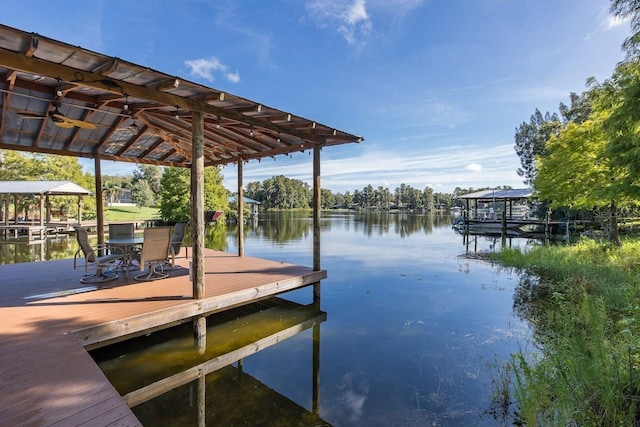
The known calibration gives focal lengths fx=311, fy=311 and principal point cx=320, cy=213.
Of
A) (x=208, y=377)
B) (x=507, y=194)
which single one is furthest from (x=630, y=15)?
(x=507, y=194)

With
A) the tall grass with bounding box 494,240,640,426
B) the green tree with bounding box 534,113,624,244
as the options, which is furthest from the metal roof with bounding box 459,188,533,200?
the tall grass with bounding box 494,240,640,426

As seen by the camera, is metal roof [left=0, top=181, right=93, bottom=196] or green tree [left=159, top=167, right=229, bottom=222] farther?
green tree [left=159, top=167, right=229, bottom=222]

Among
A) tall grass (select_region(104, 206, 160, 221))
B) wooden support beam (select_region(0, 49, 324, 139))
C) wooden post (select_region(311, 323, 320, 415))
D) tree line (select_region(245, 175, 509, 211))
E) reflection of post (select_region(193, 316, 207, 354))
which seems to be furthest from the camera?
tree line (select_region(245, 175, 509, 211))

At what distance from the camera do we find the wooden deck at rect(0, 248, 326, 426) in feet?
6.88

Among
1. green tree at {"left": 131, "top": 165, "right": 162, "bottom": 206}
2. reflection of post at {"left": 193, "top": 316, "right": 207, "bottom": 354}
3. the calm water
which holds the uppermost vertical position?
green tree at {"left": 131, "top": 165, "right": 162, "bottom": 206}

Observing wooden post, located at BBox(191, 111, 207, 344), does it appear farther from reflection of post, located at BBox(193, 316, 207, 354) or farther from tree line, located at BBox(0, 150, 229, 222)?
tree line, located at BBox(0, 150, 229, 222)

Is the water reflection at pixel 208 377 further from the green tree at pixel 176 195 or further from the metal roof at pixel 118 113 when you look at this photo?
the green tree at pixel 176 195

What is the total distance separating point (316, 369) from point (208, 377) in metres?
1.34

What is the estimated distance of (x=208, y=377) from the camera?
3689mm

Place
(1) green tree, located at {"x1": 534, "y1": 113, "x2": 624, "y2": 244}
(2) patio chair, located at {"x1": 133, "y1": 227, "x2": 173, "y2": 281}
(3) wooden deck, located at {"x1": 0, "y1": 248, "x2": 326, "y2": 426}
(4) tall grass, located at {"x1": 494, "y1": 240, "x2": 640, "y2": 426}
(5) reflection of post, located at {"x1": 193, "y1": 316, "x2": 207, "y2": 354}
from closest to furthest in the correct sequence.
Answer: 1. (3) wooden deck, located at {"x1": 0, "y1": 248, "x2": 326, "y2": 426}
2. (4) tall grass, located at {"x1": 494, "y1": 240, "x2": 640, "y2": 426}
3. (5) reflection of post, located at {"x1": 193, "y1": 316, "x2": 207, "y2": 354}
4. (2) patio chair, located at {"x1": 133, "y1": 227, "x2": 173, "y2": 281}
5. (1) green tree, located at {"x1": 534, "y1": 113, "x2": 624, "y2": 244}

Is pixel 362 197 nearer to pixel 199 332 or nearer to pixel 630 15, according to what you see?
pixel 630 15

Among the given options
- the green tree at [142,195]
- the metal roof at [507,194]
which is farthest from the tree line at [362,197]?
the metal roof at [507,194]

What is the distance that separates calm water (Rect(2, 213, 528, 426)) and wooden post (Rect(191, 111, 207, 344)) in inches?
26.6

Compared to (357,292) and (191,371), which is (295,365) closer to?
(191,371)
